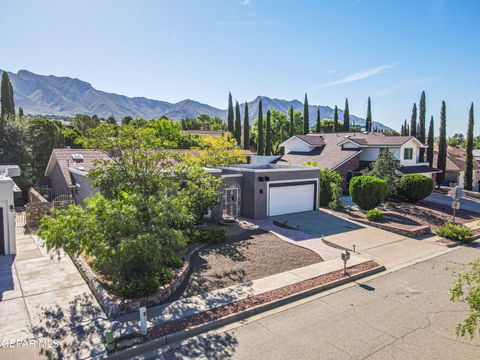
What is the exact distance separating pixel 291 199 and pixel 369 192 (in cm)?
519

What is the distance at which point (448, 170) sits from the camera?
134 ft

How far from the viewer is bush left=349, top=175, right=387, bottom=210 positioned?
2203cm

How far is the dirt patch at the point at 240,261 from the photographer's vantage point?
36.4 feet

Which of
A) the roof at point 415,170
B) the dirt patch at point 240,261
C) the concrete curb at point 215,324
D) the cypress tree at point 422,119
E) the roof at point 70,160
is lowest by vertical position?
the concrete curb at point 215,324

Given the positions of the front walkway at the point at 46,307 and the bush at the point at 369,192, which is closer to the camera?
the front walkway at the point at 46,307

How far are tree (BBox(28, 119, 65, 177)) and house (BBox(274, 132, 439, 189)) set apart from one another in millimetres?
21905

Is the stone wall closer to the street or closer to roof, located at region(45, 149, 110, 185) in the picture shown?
roof, located at region(45, 149, 110, 185)

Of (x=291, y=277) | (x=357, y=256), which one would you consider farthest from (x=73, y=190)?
(x=357, y=256)

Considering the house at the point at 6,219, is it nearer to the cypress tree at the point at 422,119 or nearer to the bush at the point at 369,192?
the bush at the point at 369,192

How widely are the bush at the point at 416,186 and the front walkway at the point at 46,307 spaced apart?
23806 mm

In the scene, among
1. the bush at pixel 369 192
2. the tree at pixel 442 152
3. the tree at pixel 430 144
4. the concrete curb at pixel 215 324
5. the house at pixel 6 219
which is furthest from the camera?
the tree at pixel 430 144

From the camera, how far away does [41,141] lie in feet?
95.5

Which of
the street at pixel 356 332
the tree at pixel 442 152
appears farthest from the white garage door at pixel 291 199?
the tree at pixel 442 152

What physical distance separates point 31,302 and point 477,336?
479 inches
